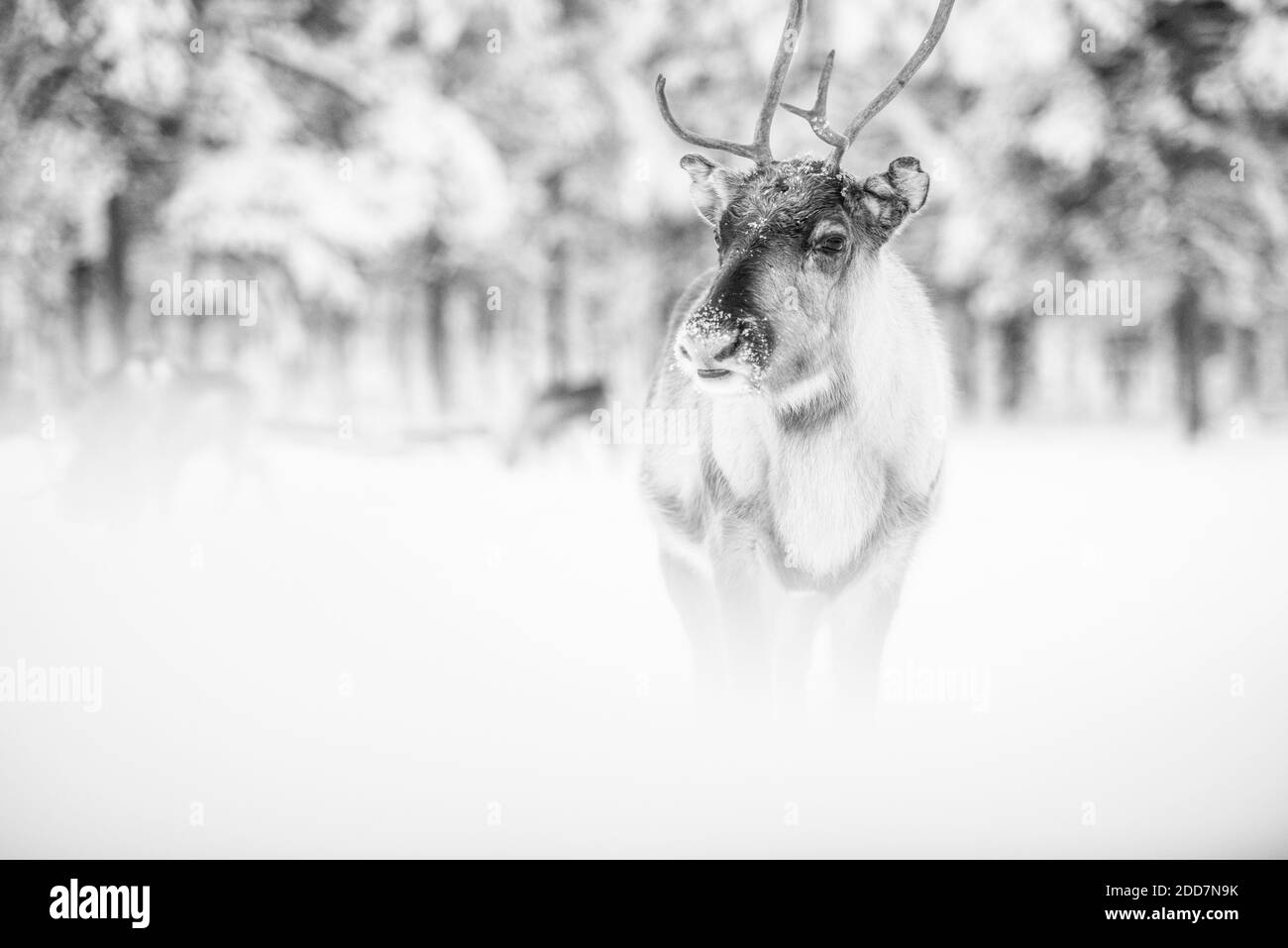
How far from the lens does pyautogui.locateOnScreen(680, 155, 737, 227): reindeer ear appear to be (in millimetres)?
3117

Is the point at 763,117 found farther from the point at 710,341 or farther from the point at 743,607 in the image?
the point at 743,607

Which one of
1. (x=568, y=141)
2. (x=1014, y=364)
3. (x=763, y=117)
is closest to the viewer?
(x=763, y=117)

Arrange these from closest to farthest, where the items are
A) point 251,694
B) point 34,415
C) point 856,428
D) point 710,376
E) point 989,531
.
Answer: point 710,376 < point 856,428 < point 251,694 < point 989,531 < point 34,415

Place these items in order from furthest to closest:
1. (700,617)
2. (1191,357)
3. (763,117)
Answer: (1191,357) < (700,617) < (763,117)

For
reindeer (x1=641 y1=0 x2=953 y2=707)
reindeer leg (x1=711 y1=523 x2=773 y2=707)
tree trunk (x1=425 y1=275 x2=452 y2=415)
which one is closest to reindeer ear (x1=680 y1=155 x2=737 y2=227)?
reindeer (x1=641 y1=0 x2=953 y2=707)

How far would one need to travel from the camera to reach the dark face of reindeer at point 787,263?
2.73 metres

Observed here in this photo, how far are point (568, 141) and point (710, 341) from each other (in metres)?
6.89

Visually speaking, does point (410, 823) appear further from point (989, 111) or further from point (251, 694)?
point (989, 111)

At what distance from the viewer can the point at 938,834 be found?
388 centimetres

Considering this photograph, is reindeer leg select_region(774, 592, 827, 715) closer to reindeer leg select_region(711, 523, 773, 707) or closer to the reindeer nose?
reindeer leg select_region(711, 523, 773, 707)

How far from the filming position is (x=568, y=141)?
9062 millimetres

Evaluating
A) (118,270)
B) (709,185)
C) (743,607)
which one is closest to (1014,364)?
(118,270)
